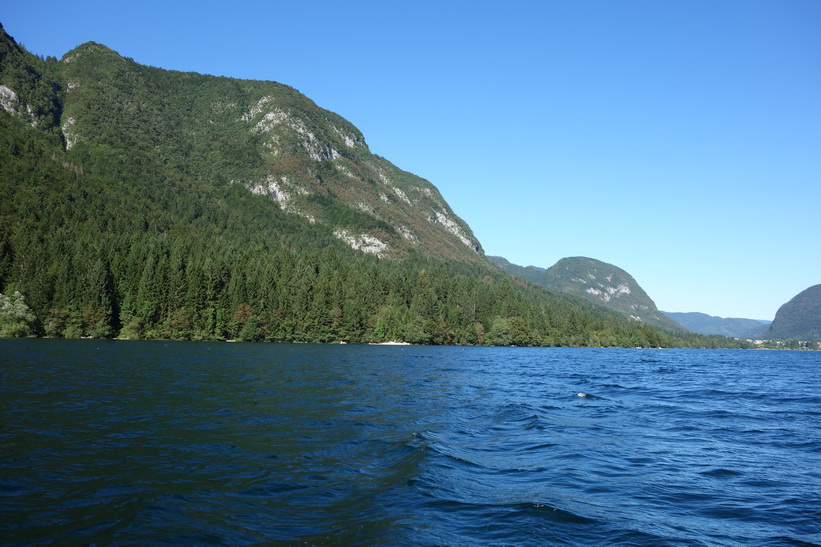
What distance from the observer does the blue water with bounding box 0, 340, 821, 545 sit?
11.2 meters

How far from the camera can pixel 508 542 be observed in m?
10.7

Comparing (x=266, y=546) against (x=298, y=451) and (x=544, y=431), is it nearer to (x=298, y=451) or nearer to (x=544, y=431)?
(x=298, y=451)

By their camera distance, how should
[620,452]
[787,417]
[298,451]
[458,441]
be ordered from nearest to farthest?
[298,451] → [620,452] → [458,441] → [787,417]

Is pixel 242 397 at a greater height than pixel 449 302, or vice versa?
pixel 449 302

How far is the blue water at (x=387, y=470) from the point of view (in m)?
11.2

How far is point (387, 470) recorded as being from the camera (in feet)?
54.6

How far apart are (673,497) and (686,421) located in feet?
53.8

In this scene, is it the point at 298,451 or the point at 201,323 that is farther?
the point at 201,323

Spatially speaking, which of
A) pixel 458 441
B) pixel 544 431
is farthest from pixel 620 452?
pixel 458 441

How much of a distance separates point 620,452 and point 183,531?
56.6 feet

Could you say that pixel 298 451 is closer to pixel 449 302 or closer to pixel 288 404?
pixel 288 404

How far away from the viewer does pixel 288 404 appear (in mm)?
28953

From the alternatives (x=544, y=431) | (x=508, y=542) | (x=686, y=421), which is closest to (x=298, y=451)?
(x=508, y=542)

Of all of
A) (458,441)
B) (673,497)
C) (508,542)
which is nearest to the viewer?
(508,542)
